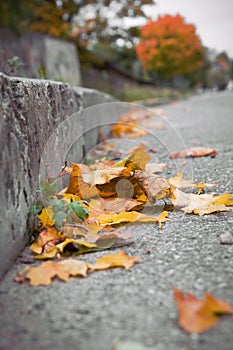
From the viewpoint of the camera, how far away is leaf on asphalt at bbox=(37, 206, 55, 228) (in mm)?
1413

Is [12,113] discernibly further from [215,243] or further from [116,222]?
[215,243]

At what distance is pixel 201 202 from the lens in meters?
1.72

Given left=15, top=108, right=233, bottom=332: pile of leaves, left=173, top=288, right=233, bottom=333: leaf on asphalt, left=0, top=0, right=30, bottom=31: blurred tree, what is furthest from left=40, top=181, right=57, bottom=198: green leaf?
left=0, top=0, right=30, bottom=31: blurred tree

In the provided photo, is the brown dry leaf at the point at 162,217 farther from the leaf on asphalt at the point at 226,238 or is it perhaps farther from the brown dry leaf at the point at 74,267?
the brown dry leaf at the point at 74,267

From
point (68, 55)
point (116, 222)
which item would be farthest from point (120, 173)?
point (68, 55)

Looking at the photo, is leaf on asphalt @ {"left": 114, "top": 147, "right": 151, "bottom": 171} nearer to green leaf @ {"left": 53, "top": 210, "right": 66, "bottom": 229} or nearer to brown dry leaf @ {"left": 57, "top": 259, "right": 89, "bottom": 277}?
green leaf @ {"left": 53, "top": 210, "right": 66, "bottom": 229}

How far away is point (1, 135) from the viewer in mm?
1199

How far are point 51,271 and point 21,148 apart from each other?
15.8 inches

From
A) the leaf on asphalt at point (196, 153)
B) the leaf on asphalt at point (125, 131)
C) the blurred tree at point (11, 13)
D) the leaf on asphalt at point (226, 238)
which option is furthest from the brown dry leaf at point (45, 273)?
the blurred tree at point (11, 13)

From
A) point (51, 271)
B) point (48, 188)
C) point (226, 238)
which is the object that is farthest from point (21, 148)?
point (226, 238)

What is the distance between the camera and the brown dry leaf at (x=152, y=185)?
1.69m

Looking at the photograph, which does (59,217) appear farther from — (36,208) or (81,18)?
(81,18)

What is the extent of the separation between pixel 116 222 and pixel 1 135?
19.5 inches

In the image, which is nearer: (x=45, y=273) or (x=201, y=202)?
(x=45, y=273)
